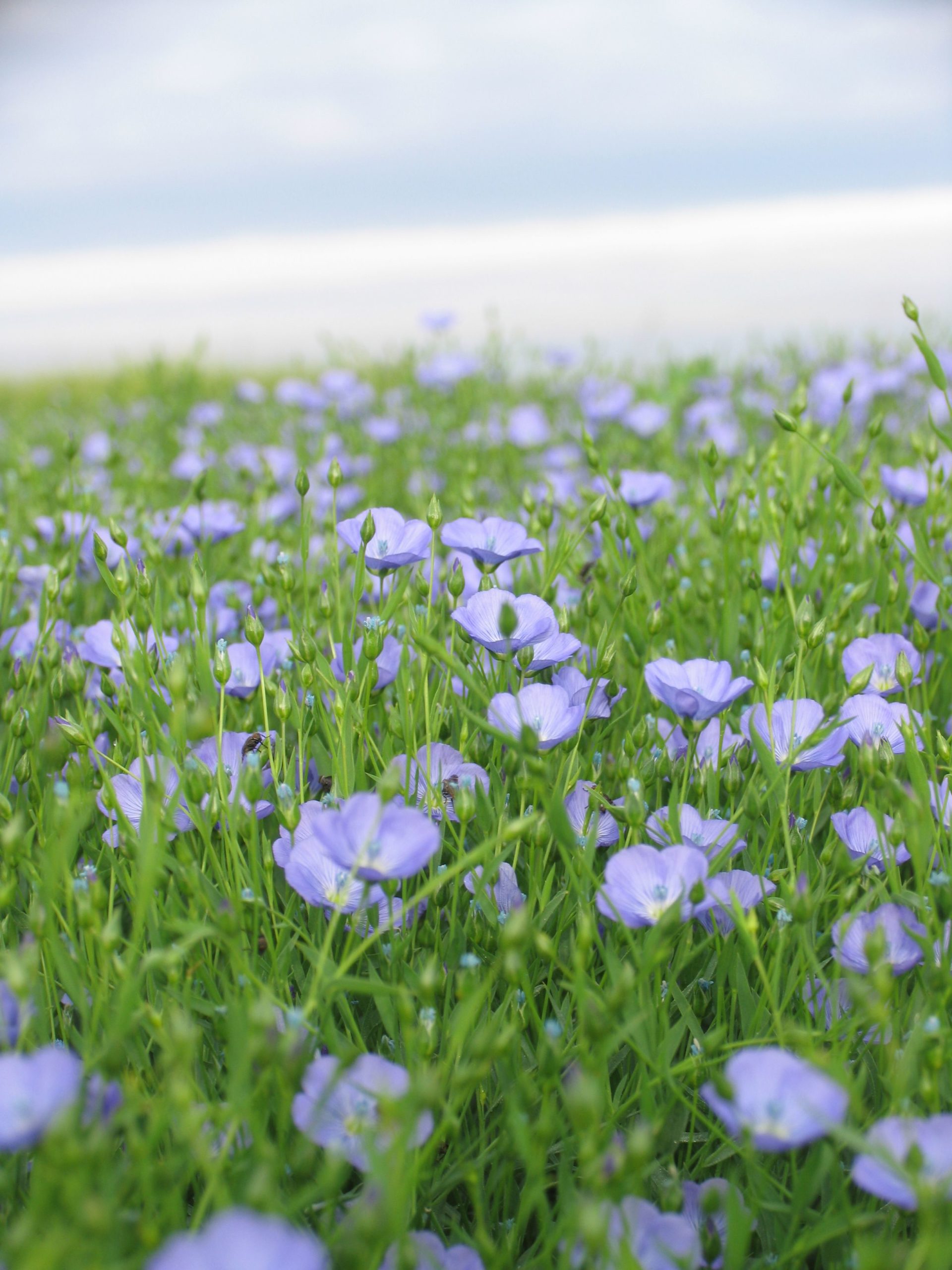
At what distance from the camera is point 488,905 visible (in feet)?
3.95

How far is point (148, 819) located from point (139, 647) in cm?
58

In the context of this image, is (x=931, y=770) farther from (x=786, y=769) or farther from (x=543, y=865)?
(x=543, y=865)

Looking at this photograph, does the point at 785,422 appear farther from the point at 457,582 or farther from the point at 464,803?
the point at 464,803

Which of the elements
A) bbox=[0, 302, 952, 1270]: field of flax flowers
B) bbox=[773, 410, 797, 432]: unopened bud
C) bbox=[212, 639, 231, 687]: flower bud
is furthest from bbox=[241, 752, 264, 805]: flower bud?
bbox=[773, 410, 797, 432]: unopened bud

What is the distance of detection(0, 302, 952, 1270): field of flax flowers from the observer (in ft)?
2.83

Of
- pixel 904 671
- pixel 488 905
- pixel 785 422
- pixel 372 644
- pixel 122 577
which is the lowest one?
pixel 488 905

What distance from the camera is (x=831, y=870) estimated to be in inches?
52.5

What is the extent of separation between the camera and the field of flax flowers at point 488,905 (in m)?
0.86

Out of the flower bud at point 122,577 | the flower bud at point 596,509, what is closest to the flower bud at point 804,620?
the flower bud at point 596,509

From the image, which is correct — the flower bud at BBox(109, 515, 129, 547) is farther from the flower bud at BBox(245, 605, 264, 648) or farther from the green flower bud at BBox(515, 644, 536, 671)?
the green flower bud at BBox(515, 644, 536, 671)

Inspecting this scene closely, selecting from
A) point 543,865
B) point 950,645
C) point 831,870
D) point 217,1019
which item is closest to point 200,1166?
point 217,1019

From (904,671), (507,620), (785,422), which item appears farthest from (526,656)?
(785,422)

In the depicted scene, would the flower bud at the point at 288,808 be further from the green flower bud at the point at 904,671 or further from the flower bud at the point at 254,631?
the green flower bud at the point at 904,671

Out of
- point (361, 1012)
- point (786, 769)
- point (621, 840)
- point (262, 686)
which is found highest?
point (262, 686)
